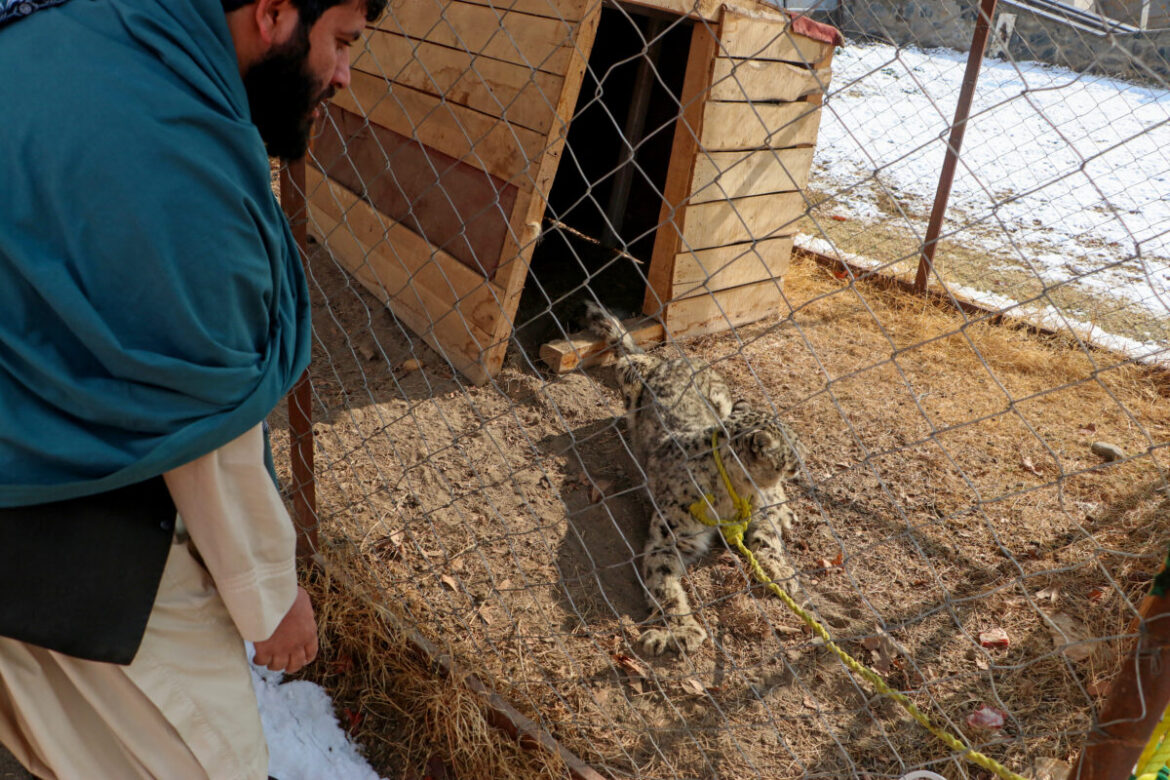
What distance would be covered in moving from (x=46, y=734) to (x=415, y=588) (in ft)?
5.04

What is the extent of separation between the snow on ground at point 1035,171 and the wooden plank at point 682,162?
296 centimetres

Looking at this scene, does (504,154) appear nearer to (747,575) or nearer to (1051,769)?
(747,575)

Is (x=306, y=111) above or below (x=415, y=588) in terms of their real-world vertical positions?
above

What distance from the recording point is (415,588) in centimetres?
306

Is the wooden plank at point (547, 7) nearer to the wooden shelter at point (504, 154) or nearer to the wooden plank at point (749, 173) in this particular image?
the wooden shelter at point (504, 154)

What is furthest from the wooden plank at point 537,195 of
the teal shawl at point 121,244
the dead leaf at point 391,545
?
the teal shawl at point 121,244

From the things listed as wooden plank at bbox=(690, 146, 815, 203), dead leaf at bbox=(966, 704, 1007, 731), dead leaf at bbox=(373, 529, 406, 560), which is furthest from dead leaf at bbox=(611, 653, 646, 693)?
wooden plank at bbox=(690, 146, 815, 203)

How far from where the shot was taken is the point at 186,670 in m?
1.61

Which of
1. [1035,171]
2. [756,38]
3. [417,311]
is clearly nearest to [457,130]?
[417,311]

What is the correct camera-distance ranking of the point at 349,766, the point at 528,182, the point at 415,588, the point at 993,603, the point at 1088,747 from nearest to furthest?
the point at 1088,747
the point at 349,766
the point at 415,588
the point at 993,603
the point at 528,182

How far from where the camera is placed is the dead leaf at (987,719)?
108 inches

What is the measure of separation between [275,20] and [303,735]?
2201 mm

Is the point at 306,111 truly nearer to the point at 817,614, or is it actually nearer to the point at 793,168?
the point at 817,614

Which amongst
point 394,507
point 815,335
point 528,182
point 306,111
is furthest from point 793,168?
point 306,111
